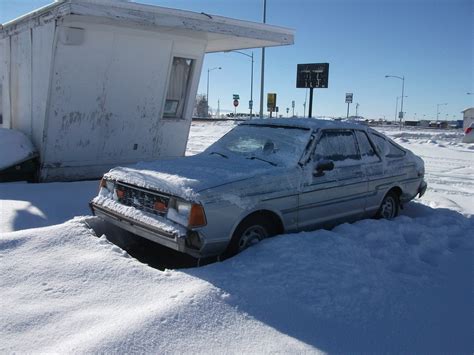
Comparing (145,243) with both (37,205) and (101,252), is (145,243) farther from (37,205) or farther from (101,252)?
(37,205)

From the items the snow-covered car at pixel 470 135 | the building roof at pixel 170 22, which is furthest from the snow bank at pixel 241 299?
the snow-covered car at pixel 470 135

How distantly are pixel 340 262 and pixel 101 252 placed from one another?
2.19 meters

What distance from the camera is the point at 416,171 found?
7.18 m

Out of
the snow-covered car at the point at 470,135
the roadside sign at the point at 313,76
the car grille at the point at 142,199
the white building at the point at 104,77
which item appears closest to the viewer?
the car grille at the point at 142,199

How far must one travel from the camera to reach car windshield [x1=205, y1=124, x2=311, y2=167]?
17.6 ft

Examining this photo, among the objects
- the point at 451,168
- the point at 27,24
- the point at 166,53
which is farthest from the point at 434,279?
the point at 451,168

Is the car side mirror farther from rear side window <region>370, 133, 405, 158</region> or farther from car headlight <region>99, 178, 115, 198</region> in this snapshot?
car headlight <region>99, 178, 115, 198</region>

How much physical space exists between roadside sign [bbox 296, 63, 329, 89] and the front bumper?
11.6 metres

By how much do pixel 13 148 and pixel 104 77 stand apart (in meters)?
2.02

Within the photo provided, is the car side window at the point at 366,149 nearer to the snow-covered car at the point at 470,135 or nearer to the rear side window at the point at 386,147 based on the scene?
the rear side window at the point at 386,147

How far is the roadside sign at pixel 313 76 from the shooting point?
607 inches

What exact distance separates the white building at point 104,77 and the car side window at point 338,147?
4165 mm

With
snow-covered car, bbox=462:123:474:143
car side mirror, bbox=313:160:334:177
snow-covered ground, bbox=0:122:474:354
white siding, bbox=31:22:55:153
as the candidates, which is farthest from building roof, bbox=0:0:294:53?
snow-covered car, bbox=462:123:474:143

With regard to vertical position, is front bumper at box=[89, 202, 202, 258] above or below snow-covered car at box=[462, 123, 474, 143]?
below
